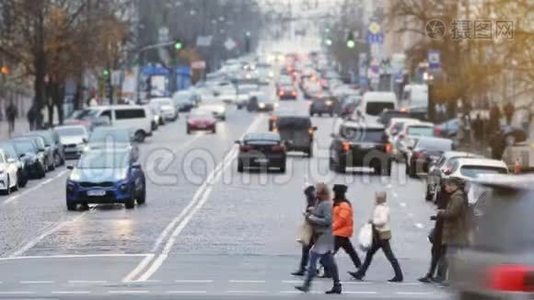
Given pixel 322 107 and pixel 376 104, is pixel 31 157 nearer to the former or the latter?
pixel 376 104

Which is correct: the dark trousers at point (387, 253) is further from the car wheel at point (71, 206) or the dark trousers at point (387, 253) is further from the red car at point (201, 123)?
the red car at point (201, 123)

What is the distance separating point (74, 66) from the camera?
278 feet

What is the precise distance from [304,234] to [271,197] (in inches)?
788

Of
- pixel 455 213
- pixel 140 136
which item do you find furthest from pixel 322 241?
pixel 140 136

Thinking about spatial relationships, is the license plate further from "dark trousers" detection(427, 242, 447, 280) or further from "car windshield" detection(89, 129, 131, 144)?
"car windshield" detection(89, 129, 131, 144)

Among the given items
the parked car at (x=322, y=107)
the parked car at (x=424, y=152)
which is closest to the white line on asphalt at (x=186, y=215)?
the parked car at (x=424, y=152)

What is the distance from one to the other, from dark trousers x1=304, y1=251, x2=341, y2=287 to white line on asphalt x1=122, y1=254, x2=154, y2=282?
9.97 ft

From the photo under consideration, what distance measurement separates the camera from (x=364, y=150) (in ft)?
178

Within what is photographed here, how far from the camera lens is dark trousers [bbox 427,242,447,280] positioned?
2353 centimetres

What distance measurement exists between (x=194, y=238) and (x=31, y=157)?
22029 mm

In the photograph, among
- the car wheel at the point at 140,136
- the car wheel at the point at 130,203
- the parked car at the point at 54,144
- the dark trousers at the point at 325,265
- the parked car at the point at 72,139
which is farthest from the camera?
the car wheel at the point at 140,136

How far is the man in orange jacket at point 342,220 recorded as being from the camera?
78.4ft

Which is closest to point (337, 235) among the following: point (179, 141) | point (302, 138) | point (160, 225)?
point (160, 225)

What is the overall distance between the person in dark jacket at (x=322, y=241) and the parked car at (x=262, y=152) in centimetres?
3193
